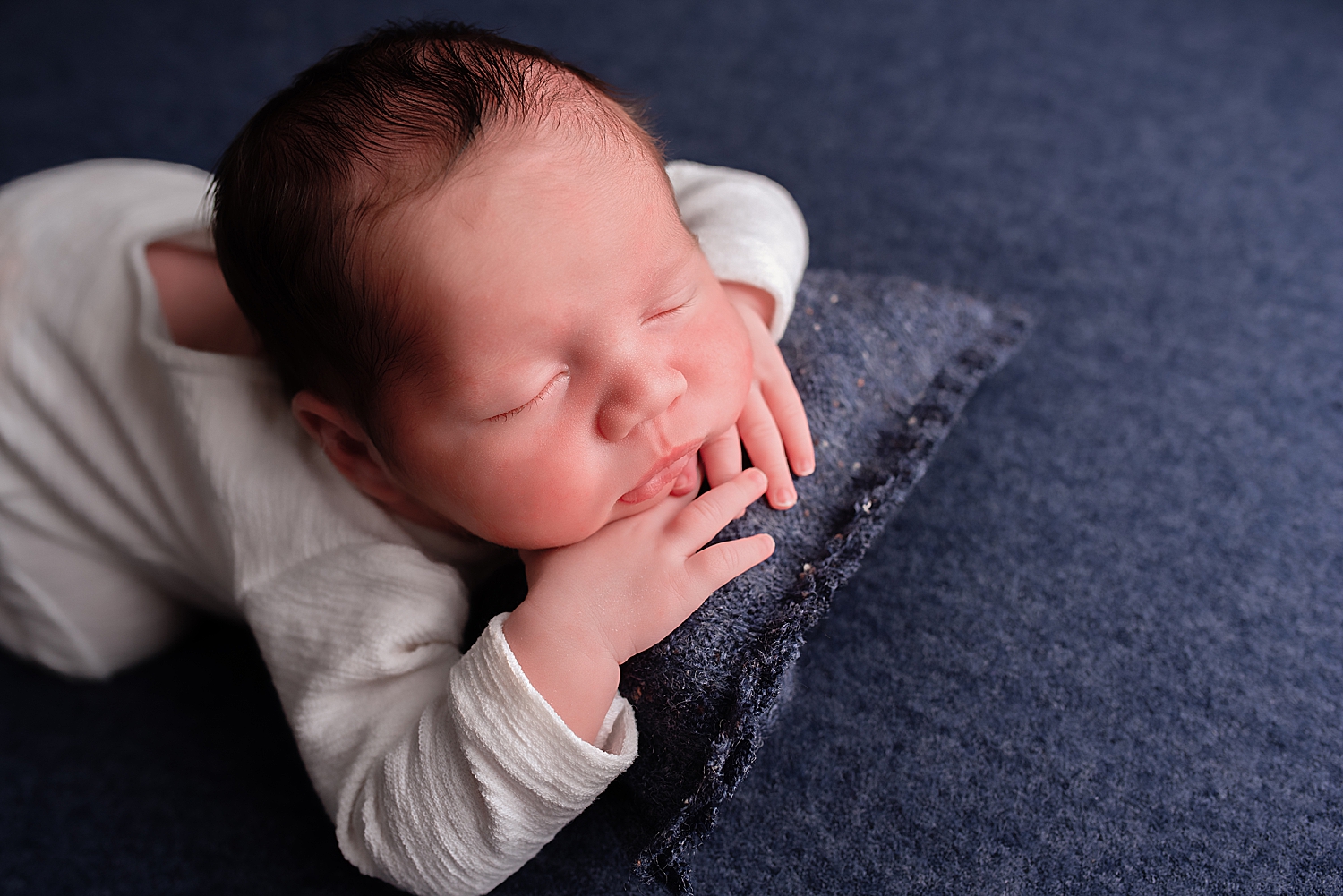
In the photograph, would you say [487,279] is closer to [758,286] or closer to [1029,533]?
[758,286]

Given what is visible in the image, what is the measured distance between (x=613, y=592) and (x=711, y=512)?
0.09 metres

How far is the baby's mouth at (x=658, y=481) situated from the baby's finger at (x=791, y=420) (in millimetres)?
101

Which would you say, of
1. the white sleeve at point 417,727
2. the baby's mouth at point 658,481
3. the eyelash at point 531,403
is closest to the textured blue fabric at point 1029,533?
the white sleeve at point 417,727

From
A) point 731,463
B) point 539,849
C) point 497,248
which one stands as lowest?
point 539,849

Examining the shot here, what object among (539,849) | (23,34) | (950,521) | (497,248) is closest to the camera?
(497,248)

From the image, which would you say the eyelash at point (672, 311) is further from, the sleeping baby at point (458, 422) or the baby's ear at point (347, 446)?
the baby's ear at point (347, 446)

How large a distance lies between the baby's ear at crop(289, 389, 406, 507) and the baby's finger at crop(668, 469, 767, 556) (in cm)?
23

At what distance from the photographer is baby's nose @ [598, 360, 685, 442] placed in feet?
2.04

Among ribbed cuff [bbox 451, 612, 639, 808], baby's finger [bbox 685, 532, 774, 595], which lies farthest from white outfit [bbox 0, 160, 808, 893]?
baby's finger [bbox 685, 532, 774, 595]

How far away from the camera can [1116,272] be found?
107 cm

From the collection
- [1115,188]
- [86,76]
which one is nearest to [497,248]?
[1115,188]

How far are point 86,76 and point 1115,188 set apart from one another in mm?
1520

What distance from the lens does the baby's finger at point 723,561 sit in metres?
0.68

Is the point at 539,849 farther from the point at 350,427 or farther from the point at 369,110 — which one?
the point at 369,110
